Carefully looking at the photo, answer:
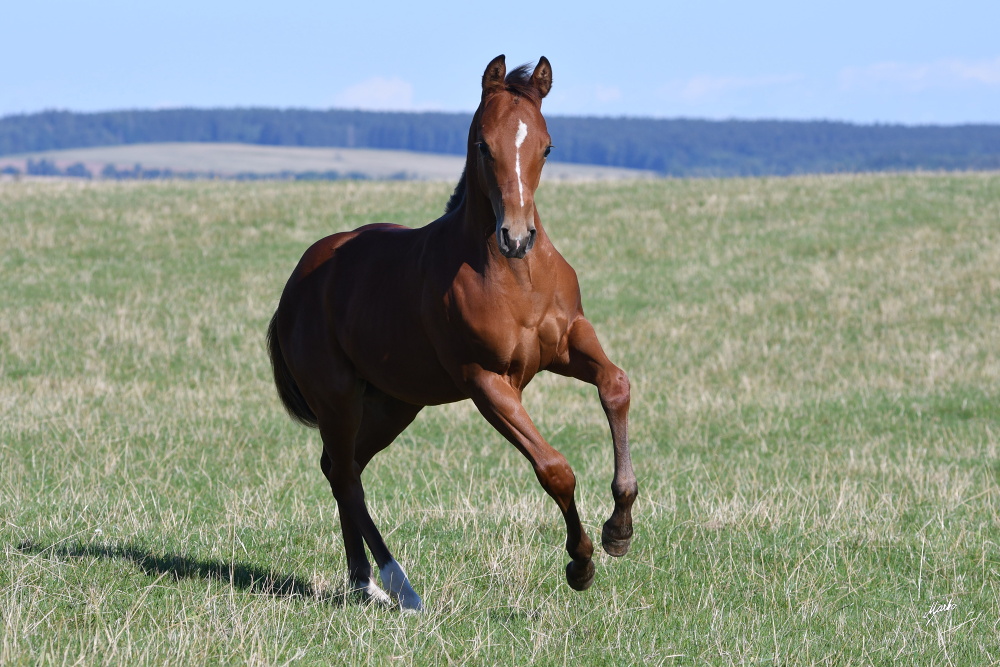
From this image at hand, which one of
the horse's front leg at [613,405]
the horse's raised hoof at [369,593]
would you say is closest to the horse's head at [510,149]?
the horse's front leg at [613,405]

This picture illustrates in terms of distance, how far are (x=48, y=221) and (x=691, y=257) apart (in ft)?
58.0

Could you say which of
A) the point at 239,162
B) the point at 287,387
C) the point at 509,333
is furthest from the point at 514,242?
the point at 239,162

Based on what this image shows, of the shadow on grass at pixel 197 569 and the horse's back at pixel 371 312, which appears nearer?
the horse's back at pixel 371 312

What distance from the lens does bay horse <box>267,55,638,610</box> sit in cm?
453

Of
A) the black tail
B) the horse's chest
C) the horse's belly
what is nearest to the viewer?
the horse's chest

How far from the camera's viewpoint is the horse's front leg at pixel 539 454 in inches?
178

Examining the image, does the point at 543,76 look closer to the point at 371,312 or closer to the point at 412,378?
the point at 371,312

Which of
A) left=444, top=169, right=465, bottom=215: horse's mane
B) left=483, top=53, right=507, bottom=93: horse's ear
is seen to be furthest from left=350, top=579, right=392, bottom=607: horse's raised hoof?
left=483, top=53, right=507, bottom=93: horse's ear

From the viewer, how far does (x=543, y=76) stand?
4.86m

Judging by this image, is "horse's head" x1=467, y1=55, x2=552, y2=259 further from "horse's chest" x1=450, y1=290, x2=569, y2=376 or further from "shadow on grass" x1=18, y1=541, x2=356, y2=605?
"shadow on grass" x1=18, y1=541, x2=356, y2=605

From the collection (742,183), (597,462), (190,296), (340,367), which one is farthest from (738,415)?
(742,183)

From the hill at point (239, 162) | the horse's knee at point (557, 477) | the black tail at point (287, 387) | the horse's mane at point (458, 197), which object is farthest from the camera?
the hill at point (239, 162)

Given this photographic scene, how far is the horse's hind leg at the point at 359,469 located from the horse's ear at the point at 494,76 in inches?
74.7

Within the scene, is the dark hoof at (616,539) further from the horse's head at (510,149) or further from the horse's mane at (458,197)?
the horse's mane at (458,197)
